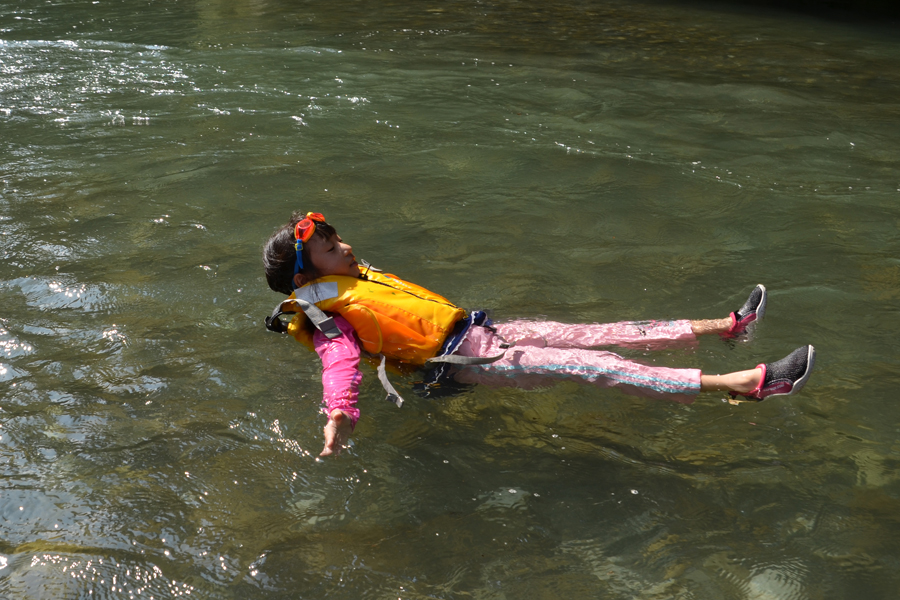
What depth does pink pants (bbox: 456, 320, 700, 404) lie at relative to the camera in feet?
13.0

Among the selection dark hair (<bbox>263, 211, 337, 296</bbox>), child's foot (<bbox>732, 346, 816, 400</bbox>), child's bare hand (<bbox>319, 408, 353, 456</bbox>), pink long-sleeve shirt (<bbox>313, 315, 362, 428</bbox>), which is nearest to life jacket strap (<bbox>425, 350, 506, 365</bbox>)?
pink long-sleeve shirt (<bbox>313, 315, 362, 428</bbox>)

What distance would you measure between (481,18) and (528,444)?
1188 centimetres

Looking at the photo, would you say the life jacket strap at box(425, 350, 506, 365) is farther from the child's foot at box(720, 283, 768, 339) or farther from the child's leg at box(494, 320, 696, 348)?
the child's foot at box(720, 283, 768, 339)

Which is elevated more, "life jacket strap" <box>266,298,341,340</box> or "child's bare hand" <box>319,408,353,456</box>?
"life jacket strap" <box>266,298,341,340</box>

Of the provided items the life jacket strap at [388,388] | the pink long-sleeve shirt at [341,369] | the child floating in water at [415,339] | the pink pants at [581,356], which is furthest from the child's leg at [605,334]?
the pink long-sleeve shirt at [341,369]

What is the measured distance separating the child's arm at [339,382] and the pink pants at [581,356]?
63 centimetres

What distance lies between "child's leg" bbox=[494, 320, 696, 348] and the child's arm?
95 cm

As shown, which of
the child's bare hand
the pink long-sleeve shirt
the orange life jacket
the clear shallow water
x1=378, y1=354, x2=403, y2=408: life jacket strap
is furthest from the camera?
the orange life jacket

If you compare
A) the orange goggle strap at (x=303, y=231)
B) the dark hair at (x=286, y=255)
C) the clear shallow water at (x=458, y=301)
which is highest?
the orange goggle strap at (x=303, y=231)

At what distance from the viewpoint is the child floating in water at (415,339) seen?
388cm

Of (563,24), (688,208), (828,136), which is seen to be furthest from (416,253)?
(563,24)

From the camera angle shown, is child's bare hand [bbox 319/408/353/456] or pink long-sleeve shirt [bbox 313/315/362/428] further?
pink long-sleeve shirt [bbox 313/315/362/428]

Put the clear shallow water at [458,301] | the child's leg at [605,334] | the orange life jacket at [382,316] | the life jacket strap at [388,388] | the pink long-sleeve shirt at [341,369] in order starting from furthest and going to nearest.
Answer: the child's leg at [605,334], the orange life jacket at [382,316], the life jacket strap at [388,388], the pink long-sleeve shirt at [341,369], the clear shallow water at [458,301]

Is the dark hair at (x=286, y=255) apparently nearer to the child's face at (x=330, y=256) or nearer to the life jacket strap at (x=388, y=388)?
the child's face at (x=330, y=256)
